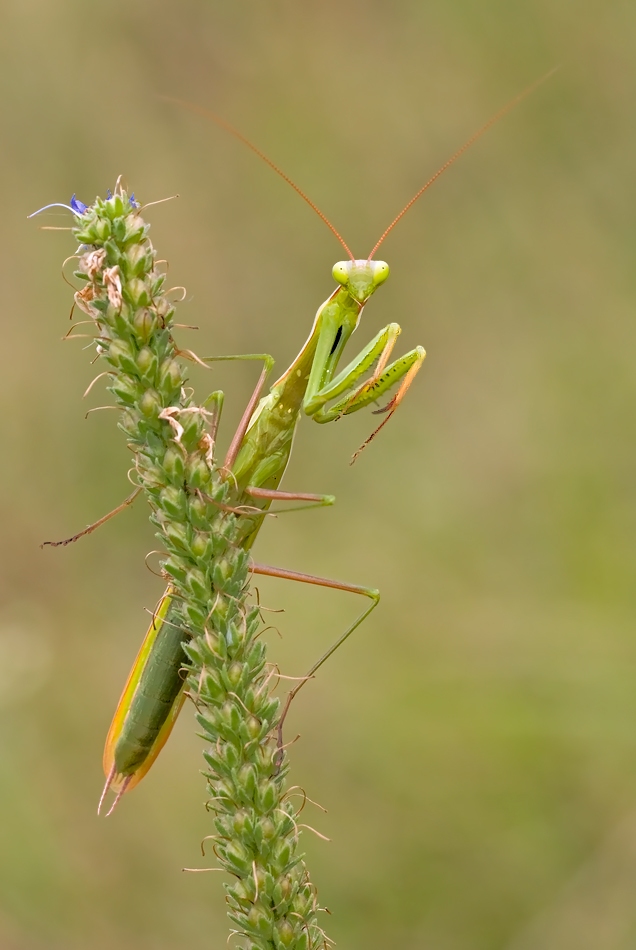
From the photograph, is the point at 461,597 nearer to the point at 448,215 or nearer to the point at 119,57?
the point at 448,215

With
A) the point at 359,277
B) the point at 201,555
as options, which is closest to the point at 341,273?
the point at 359,277

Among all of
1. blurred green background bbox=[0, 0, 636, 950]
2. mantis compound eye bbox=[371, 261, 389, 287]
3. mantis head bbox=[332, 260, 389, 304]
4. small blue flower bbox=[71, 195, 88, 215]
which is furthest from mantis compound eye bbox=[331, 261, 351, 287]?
blurred green background bbox=[0, 0, 636, 950]

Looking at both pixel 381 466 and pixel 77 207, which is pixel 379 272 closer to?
pixel 77 207

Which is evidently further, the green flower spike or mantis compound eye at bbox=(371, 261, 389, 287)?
mantis compound eye at bbox=(371, 261, 389, 287)

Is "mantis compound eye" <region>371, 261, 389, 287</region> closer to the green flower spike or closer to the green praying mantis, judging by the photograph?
the green praying mantis

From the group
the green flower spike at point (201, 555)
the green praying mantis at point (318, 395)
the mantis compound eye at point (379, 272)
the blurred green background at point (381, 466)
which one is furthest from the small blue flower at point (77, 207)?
the blurred green background at point (381, 466)
